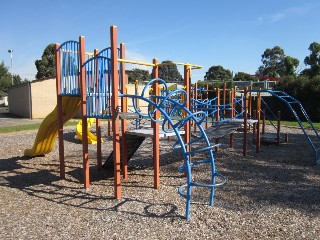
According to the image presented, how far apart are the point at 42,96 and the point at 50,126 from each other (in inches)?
731

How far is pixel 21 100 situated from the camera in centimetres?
2645

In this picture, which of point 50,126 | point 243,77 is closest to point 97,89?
point 50,126

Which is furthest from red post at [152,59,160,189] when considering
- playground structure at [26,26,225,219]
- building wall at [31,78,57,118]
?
building wall at [31,78,57,118]

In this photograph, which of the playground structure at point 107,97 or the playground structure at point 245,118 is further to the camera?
the playground structure at point 245,118

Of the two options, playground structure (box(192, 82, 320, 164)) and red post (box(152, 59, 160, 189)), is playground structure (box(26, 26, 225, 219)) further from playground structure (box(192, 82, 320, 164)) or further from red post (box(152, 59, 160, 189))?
playground structure (box(192, 82, 320, 164))

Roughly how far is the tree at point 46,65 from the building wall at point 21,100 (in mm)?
9747

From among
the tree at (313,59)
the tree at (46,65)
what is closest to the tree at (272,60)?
the tree at (313,59)

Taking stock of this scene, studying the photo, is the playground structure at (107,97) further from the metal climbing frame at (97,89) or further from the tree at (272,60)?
the tree at (272,60)

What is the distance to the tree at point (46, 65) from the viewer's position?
1596 inches

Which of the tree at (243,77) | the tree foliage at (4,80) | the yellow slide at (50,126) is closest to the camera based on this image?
the yellow slide at (50,126)

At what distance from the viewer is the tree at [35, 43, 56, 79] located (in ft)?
133

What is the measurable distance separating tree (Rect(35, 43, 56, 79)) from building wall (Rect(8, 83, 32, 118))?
9.75m

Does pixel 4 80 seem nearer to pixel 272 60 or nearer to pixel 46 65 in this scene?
pixel 46 65

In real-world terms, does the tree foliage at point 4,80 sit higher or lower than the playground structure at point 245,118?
higher
